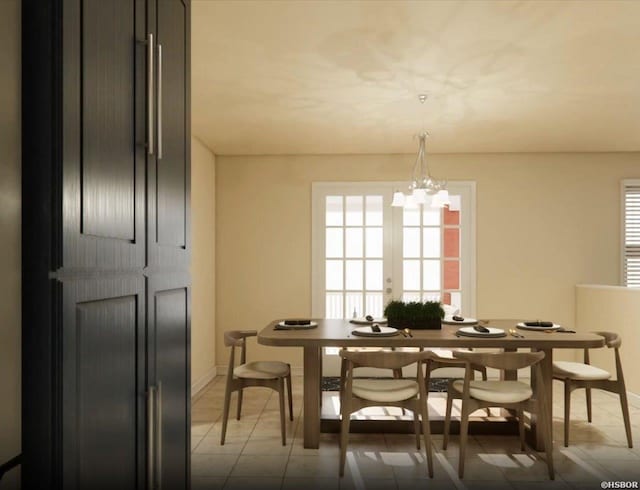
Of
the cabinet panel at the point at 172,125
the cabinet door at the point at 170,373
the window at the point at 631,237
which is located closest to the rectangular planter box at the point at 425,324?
the cabinet door at the point at 170,373

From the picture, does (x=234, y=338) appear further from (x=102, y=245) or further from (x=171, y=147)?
(x=102, y=245)

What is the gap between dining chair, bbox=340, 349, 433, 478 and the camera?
3135 mm

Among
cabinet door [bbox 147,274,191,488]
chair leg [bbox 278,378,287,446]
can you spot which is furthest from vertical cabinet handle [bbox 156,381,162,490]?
chair leg [bbox 278,378,287,446]

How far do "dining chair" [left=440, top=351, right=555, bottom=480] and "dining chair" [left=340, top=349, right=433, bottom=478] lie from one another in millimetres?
228

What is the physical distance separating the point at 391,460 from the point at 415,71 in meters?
2.60

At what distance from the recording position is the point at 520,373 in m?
5.81

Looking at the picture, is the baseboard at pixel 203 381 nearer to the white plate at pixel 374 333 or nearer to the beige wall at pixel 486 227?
the beige wall at pixel 486 227

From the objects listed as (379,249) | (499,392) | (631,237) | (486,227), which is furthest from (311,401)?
(631,237)

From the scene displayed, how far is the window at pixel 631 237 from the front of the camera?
229 inches

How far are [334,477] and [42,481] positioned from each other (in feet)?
8.26

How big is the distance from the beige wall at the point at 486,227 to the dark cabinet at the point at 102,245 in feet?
14.1

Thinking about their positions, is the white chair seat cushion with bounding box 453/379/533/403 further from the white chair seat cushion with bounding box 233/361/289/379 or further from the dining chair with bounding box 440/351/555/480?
the white chair seat cushion with bounding box 233/361/289/379

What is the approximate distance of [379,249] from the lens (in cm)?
597

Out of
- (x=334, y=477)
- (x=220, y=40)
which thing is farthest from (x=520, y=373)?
(x=220, y=40)
